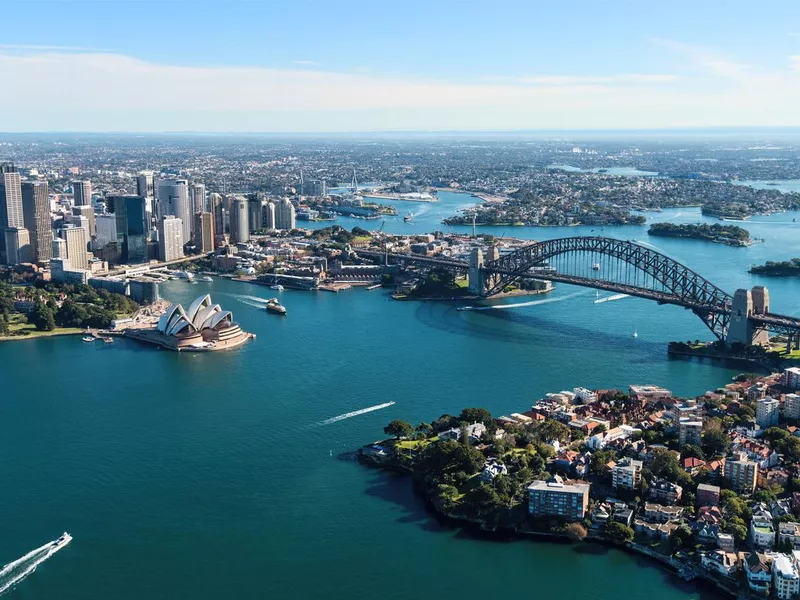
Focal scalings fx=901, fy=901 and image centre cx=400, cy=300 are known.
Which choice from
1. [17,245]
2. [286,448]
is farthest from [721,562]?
[17,245]

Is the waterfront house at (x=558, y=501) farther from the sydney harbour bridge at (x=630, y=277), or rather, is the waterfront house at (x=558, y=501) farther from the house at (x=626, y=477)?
the sydney harbour bridge at (x=630, y=277)

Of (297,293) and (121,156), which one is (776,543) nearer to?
(297,293)

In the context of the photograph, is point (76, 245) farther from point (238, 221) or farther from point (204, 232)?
point (238, 221)

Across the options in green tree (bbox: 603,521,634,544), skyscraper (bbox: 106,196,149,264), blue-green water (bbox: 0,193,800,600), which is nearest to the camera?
blue-green water (bbox: 0,193,800,600)

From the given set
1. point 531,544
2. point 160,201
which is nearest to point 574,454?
point 531,544

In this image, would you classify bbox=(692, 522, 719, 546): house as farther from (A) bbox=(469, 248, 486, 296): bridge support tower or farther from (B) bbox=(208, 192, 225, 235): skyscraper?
(B) bbox=(208, 192, 225, 235): skyscraper

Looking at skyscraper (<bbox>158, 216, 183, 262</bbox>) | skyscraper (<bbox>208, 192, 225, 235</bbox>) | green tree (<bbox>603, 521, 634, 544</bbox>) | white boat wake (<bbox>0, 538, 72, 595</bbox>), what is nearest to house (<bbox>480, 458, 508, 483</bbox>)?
green tree (<bbox>603, 521, 634, 544</bbox>)

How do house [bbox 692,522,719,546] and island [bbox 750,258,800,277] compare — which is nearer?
house [bbox 692,522,719,546]
